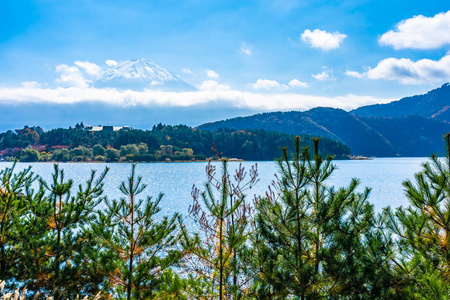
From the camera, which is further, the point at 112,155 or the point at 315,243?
the point at 112,155

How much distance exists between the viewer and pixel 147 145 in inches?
5615

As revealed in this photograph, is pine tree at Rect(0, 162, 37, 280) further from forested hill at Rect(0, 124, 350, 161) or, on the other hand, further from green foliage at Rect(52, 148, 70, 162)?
green foliage at Rect(52, 148, 70, 162)

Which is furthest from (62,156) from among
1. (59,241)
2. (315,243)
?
(315,243)

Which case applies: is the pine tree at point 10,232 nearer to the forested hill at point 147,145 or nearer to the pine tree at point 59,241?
the pine tree at point 59,241

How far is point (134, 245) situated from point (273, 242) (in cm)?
287

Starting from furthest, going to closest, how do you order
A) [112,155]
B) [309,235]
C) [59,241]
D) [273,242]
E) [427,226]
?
[112,155]
[59,241]
[273,242]
[309,235]
[427,226]

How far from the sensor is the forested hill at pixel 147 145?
137 m

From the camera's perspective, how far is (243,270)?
7082mm

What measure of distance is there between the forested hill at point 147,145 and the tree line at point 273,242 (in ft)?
412

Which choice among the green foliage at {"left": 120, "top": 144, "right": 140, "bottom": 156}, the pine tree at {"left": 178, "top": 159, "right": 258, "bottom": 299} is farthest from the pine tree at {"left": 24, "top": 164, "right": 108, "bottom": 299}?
the green foliage at {"left": 120, "top": 144, "right": 140, "bottom": 156}

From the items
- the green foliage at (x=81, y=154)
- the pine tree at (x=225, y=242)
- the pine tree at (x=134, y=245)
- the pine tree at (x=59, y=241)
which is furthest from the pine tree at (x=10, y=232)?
the green foliage at (x=81, y=154)

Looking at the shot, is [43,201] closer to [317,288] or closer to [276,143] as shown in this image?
[317,288]

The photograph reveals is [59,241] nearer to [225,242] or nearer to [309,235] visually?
[225,242]

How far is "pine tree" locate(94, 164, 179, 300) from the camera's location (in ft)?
23.8
